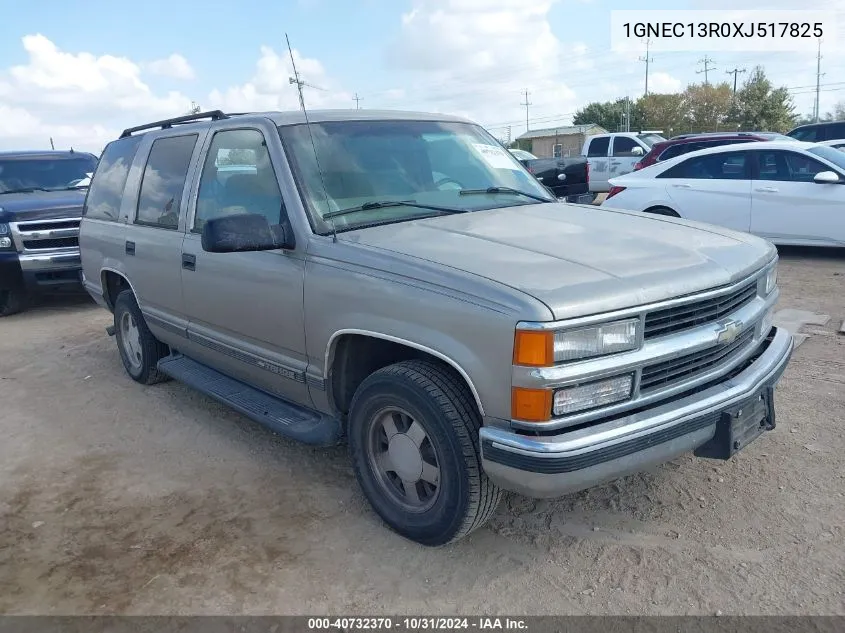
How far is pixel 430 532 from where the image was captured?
3082mm

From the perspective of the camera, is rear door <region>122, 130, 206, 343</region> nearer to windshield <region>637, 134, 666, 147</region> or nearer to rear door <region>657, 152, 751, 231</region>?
rear door <region>657, 152, 751, 231</region>

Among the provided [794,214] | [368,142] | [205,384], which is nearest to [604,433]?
[368,142]

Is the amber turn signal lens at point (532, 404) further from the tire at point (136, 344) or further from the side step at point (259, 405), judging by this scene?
the tire at point (136, 344)

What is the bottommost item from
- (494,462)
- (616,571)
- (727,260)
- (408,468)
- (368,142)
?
(616,571)

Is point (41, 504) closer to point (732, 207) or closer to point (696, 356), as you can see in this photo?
point (696, 356)

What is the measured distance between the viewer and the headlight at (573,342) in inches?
99.0

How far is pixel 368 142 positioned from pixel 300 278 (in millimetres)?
921

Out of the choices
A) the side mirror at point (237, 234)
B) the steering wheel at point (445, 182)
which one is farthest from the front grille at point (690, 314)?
the side mirror at point (237, 234)

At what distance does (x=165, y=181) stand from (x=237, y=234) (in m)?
1.85

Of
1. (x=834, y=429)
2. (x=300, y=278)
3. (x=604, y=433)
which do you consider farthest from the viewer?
(x=834, y=429)

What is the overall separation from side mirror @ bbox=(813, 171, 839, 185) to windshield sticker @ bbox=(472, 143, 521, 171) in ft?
18.8

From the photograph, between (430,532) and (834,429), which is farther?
(834,429)

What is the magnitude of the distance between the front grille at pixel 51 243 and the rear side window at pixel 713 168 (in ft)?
24.6

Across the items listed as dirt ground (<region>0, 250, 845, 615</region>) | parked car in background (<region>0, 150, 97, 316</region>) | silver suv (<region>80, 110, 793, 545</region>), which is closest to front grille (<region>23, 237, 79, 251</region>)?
parked car in background (<region>0, 150, 97, 316</region>)
